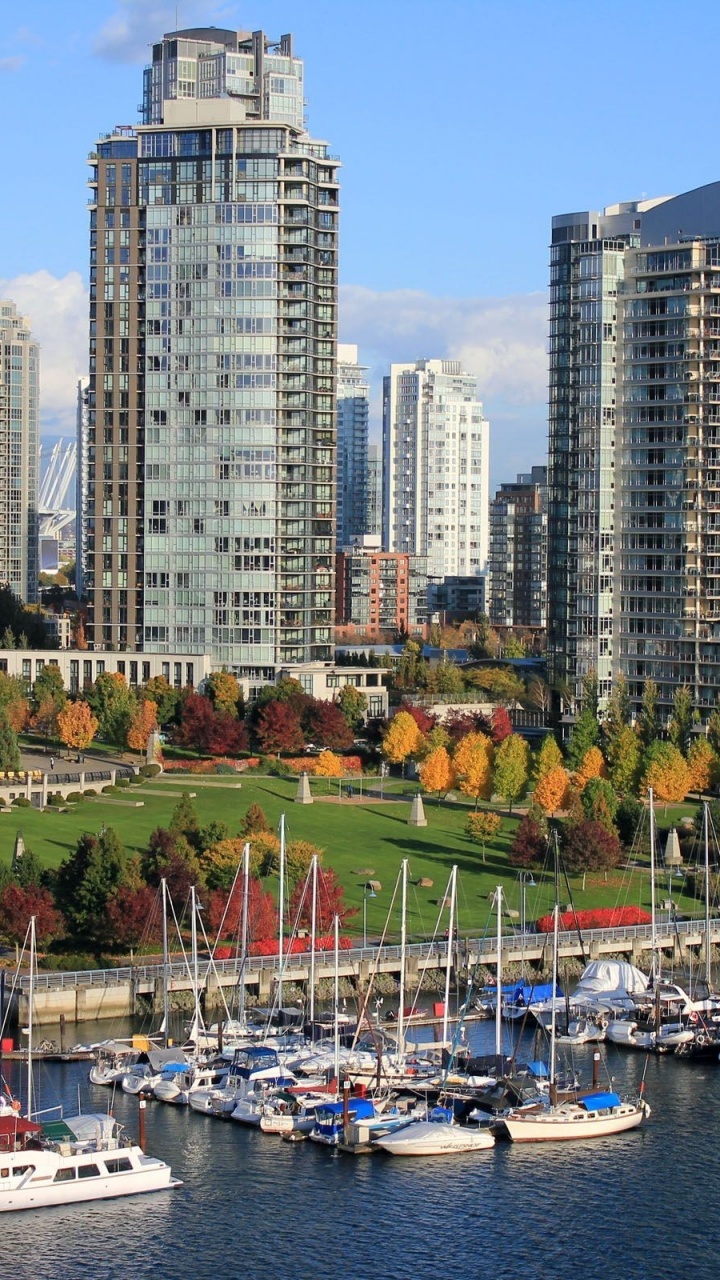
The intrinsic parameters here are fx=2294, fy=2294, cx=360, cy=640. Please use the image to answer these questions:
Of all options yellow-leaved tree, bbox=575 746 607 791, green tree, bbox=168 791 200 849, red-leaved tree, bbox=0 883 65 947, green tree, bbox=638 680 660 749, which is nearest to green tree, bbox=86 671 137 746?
yellow-leaved tree, bbox=575 746 607 791

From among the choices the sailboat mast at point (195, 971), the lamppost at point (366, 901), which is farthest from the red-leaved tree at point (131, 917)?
the lamppost at point (366, 901)

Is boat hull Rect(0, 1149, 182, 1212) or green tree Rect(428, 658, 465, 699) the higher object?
green tree Rect(428, 658, 465, 699)

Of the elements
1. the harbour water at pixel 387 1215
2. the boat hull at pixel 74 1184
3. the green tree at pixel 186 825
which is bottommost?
the harbour water at pixel 387 1215

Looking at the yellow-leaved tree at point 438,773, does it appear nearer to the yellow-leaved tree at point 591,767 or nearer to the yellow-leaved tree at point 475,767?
the yellow-leaved tree at point 475,767

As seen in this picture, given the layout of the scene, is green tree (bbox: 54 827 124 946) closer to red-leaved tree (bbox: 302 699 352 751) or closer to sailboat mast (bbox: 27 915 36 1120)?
sailboat mast (bbox: 27 915 36 1120)

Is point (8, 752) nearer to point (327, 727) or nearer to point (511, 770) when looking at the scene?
point (327, 727)

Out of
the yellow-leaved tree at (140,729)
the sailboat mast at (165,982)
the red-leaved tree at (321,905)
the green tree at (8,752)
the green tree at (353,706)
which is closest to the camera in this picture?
the sailboat mast at (165,982)

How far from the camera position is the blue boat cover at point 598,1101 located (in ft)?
253

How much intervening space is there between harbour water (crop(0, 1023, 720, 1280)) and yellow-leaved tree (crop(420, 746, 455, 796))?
54868mm

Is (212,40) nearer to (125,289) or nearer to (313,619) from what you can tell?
(125,289)

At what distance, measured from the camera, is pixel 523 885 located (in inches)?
4158

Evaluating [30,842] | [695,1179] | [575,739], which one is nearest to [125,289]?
[575,739]

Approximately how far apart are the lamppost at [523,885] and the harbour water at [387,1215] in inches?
965

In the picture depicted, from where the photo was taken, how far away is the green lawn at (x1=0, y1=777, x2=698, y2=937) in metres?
108
